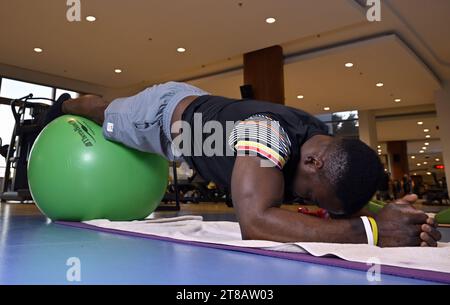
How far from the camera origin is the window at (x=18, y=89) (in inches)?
248

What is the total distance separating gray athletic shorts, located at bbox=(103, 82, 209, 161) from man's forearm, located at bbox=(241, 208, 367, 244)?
0.62m

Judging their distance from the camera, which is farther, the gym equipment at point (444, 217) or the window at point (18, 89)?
the window at point (18, 89)

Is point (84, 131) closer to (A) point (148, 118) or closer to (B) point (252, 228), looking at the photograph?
(A) point (148, 118)

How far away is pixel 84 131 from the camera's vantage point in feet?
5.21

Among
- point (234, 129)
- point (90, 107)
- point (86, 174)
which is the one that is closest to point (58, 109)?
point (90, 107)

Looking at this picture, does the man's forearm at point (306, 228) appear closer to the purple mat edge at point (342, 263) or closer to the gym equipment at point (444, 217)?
the purple mat edge at point (342, 263)

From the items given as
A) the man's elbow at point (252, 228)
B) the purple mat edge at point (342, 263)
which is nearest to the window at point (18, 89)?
the purple mat edge at point (342, 263)

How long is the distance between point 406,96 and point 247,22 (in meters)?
4.82

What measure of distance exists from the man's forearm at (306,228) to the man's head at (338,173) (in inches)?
2.6

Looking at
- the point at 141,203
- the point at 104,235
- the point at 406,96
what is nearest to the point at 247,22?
the point at 141,203

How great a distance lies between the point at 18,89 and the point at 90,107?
5.77 metres

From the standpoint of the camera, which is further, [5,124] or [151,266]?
[5,124]

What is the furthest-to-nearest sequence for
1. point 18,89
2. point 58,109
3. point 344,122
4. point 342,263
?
point 344,122
point 18,89
point 58,109
point 342,263
